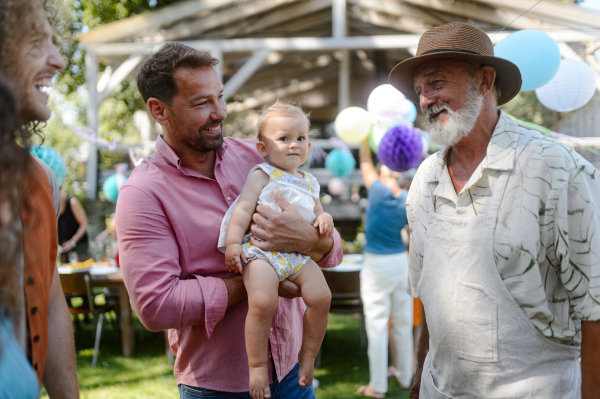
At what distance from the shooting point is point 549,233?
5.56 feet

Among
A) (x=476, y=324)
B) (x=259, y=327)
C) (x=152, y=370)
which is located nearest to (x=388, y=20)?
(x=152, y=370)

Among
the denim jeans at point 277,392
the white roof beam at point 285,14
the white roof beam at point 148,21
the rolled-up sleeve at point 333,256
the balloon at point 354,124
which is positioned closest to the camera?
the denim jeans at point 277,392

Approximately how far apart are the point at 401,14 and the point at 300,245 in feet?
30.6

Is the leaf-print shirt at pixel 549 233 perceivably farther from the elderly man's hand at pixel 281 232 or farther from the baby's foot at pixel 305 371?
the baby's foot at pixel 305 371

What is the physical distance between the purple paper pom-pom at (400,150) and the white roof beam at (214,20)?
629cm

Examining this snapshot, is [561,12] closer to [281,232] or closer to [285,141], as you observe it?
[285,141]

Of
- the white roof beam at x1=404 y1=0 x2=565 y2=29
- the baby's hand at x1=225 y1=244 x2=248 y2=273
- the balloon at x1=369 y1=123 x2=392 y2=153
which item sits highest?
the white roof beam at x1=404 y1=0 x2=565 y2=29

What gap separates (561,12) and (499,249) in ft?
26.2

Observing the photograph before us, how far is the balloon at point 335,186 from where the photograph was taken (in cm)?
1000

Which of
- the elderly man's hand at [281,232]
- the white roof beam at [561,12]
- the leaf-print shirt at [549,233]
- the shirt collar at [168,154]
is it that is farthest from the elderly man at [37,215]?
the white roof beam at [561,12]

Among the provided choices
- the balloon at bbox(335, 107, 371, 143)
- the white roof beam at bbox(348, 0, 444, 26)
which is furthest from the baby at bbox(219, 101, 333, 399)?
the white roof beam at bbox(348, 0, 444, 26)

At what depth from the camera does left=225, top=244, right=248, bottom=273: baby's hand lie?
182 centimetres

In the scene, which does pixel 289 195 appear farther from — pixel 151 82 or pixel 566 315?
pixel 566 315

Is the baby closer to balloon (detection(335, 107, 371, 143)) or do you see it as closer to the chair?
balloon (detection(335, 107, 371, 143))
